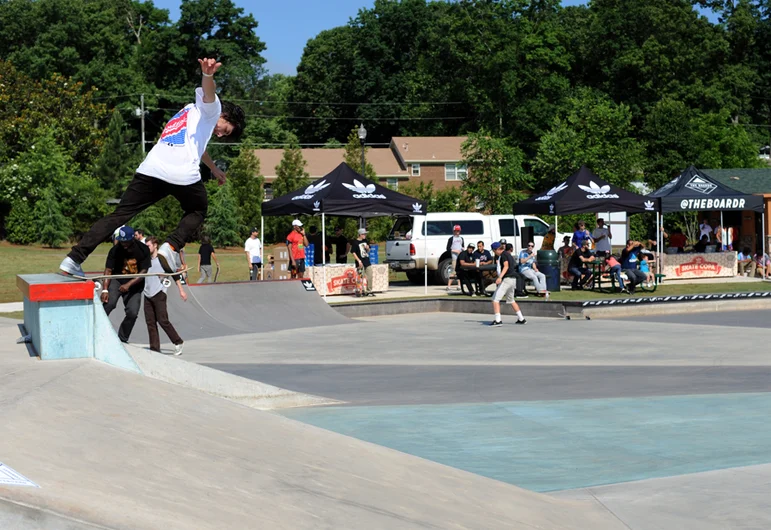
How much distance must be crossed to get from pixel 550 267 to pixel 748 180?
14.5 meters

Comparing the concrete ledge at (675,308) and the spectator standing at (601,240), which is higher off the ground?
the spectator standing at (601,240)

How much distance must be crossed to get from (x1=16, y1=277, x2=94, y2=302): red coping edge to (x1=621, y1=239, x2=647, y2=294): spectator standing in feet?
59.3

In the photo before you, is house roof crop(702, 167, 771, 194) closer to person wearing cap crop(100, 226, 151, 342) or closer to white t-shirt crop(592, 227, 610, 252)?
white t-shirt crop(592, 227, 610, 252)

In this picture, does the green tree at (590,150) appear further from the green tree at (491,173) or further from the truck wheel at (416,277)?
the truck wheel at (416,277)

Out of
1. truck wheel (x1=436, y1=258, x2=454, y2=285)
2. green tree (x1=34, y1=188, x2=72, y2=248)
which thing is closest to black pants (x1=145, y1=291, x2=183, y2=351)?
truck wheel (x1=436, y1=258, x2=454, y2=285)

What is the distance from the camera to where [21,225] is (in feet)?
148

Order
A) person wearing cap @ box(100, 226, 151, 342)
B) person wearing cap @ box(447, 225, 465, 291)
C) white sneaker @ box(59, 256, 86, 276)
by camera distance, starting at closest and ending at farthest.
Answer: white sneaker @ box(59, 256, 86, 276), person wearing cap @ box(100, 226, 151, 342), person wearing cap @ box(447, 225, 465, 291)

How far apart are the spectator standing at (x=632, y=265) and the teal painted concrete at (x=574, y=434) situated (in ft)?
44.4

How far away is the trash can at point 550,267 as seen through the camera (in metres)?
22.9

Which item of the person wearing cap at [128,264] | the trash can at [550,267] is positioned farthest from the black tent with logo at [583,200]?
the person wearing cap at [128,264]

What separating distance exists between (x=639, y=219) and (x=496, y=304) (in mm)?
29021

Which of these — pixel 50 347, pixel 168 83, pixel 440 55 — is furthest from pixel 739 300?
pixel 168 83

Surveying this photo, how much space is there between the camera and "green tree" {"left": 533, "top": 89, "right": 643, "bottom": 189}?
48438 mm

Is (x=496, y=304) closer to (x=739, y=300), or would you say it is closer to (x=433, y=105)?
(x=739, y=300)
